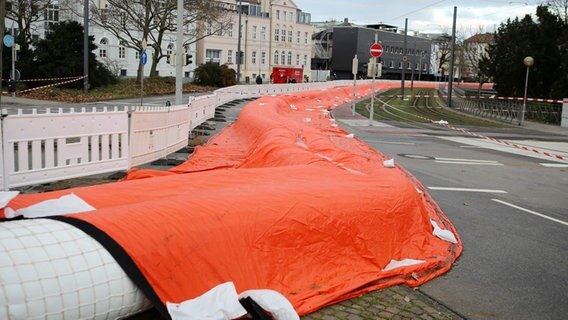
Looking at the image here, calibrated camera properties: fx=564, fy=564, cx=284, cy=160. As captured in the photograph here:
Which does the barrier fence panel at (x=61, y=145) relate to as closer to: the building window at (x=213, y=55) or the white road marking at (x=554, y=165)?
the white road marking at (x=554, y=165)

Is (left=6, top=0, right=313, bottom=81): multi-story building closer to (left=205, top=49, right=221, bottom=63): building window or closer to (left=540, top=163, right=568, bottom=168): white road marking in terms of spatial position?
(left=205, top=49, right=221, bottom=63): building window

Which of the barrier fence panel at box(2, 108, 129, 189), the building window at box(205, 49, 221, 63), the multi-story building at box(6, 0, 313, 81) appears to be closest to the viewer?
the barrier fence panel at box(2, 108, 129, 189)

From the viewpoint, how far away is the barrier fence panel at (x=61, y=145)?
7.48 meters

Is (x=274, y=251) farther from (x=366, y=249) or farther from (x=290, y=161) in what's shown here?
(x=290, y=161)

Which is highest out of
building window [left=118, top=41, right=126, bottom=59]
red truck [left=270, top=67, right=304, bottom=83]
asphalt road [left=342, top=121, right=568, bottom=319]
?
building window [left=118, top=41, right=126, bottom=59]

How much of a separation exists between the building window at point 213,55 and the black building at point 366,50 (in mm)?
28475

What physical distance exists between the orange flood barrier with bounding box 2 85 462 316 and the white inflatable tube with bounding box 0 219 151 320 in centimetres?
14

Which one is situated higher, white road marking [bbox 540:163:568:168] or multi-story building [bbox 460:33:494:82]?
multi-story building [bbox 460:33:494:82]

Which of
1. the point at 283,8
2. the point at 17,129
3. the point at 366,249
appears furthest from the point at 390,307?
the point at 283,8

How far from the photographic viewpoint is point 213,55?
3236 inches

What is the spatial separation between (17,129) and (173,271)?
14.9 feet

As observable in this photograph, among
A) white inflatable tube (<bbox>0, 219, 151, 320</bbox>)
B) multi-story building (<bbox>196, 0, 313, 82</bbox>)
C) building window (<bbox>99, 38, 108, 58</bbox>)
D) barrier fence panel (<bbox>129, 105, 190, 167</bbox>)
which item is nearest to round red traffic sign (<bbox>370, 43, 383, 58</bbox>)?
barrier fence panel (<bbox>129, 105, 190, 167</bbox>)

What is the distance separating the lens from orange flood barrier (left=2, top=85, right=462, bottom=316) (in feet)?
13.5

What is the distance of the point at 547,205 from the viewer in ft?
31.3
